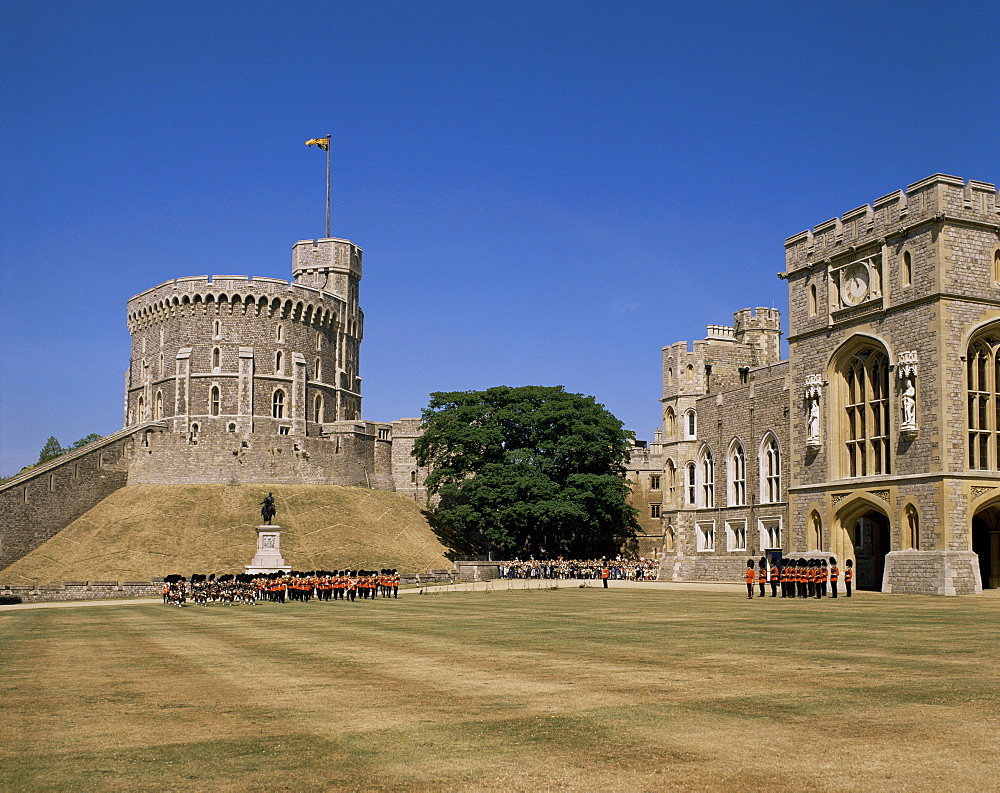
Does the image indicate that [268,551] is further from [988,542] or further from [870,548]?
[988,542]

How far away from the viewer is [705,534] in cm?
5691

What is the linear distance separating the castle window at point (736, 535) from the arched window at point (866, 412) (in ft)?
36.5

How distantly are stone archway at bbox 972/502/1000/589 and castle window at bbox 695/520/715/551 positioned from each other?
17154mm

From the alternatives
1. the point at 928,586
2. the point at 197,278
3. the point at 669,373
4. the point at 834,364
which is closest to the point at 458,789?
the point at 928,586

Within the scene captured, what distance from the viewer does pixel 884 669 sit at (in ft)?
44.4

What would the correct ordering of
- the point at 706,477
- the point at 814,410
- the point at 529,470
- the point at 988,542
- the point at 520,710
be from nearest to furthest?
1. the point at 520,710
2. the point at 988,542
3. the point at 814,410
4. the point at 706,477
5. the point at 529,470

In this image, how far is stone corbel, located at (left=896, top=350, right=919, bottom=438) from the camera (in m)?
38.0

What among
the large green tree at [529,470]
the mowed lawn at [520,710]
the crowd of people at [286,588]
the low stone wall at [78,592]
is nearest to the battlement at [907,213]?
the mowed lawn at [520,710]

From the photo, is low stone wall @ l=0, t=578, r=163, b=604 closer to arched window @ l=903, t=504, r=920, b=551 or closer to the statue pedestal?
the statue pedestal

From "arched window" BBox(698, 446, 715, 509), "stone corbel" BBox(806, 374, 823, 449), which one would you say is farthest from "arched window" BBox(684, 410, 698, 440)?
"stone corbel" BBox(806, 374, 823, 449)

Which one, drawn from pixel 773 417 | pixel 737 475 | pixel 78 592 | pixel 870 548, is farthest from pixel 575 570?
pixel 78 592

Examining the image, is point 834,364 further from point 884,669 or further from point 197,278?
point 197,278

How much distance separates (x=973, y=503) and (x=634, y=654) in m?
25.8

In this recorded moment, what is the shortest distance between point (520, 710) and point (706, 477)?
47.9 m
